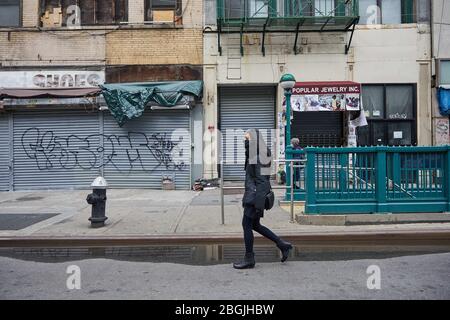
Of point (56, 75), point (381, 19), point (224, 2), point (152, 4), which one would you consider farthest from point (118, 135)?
point (381, 19)

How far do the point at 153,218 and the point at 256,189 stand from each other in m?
4.58

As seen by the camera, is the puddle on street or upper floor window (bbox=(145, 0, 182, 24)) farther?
upper floor window (bbox=(145, 0, 182, 24))

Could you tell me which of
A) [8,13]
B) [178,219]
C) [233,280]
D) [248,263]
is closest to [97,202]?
[178,219]

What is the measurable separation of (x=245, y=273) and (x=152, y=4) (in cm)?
1286

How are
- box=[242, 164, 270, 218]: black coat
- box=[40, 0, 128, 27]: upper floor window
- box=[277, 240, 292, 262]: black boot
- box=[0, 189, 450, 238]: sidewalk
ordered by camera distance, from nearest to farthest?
box=[242, 164, 270, 218]: black coat → box=[277, 240, 292, 262]: black boot → box=[0, 189, 450, 238]: sidewalk → box=[40, 0, 128, 27]: upper floor window

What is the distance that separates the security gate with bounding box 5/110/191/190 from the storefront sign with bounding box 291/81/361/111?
4185mm

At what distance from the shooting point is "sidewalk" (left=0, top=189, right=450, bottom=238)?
834 cm

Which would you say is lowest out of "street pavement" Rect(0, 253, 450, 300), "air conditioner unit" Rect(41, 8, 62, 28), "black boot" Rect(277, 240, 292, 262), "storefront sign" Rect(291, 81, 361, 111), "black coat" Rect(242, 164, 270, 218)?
"street pavement" Rect(0, 253, 450, 300)

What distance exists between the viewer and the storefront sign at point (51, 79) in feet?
50.7

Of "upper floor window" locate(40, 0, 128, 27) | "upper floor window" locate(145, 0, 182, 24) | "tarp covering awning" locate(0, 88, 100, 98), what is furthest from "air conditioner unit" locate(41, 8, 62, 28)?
"upper floor window" locate(145, 0, 182, 24)

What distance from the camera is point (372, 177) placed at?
29.1ft

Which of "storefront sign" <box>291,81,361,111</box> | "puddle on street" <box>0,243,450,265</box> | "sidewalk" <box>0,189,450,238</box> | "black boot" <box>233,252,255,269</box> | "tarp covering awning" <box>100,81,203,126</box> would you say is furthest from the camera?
"tarp covering awning" <box>100,81,203,126</box>

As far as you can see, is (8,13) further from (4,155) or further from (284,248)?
(284,248)

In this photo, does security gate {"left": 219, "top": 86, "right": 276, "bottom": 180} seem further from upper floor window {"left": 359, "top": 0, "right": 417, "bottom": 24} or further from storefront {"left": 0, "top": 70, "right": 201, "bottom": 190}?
upper floor window {"left": 359, "top": 0, "right": 417, "bottom": 24}
